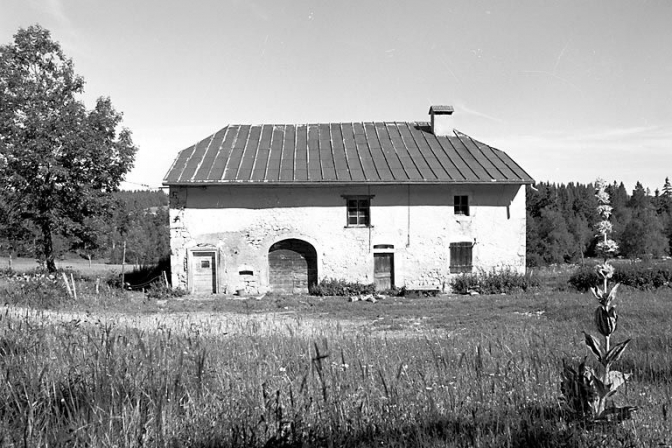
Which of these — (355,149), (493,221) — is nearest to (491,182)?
(493,221)

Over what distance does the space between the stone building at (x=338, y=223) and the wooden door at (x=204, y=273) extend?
41 millimetres

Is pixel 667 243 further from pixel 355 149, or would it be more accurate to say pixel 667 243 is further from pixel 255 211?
pixel 255 211

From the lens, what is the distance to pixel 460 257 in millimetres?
20688

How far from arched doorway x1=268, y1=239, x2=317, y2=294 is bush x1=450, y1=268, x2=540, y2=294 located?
19.8 feet

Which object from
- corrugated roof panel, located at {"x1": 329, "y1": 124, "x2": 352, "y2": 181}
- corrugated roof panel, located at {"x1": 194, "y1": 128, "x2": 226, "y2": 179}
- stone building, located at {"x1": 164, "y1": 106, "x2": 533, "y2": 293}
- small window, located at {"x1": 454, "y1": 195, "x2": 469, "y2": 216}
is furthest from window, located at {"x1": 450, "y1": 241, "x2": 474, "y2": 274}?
corrugated roof panel, located at {"x1": 194, "y1": 128, "x2": 226, "y2": 179}

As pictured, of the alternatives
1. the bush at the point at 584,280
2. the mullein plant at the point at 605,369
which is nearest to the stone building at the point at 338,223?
the bush at the point at 584,280

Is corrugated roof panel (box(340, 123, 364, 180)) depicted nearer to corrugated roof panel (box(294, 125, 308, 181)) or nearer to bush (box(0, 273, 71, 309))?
corrugated roof panel (box(294, 125, 308, 181))

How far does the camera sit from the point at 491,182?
20.4m

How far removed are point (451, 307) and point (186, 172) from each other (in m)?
12.1

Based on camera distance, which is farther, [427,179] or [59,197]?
[59,197]

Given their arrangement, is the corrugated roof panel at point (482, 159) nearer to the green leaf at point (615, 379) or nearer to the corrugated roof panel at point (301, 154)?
the corrugated roof panel at point (301, 154)

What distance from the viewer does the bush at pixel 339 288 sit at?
19.8 meters

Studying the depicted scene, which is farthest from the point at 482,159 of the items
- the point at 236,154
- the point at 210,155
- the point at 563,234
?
the point at 563,234

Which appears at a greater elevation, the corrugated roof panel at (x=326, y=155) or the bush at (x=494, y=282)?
the corrugated roof panel at (x=326, y=155)
